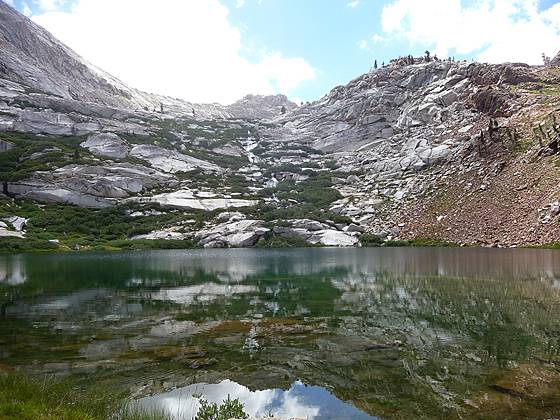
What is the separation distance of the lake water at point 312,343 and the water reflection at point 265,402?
63mm

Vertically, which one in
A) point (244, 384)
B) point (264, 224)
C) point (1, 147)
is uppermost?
point (1, 147)

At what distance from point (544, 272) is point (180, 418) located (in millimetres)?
42584

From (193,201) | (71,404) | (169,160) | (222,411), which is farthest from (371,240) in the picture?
(169,160)

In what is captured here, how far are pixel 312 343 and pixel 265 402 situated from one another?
714 cm

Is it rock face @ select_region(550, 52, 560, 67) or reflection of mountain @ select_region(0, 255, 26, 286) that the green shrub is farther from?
rock face @ select_region(550, 52, 560, 67)

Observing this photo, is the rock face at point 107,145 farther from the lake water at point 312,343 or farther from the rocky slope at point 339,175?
the lake water at point 312,343

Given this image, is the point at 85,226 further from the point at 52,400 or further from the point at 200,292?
the point at 52,400

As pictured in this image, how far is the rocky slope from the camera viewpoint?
100312mm

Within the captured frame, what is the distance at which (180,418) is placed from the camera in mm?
12156

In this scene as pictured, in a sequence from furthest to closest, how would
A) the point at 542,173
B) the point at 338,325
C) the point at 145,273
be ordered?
1. the point at 542,173
2. the point at 145,273
3. the point at 338,325

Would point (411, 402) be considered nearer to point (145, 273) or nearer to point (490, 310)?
point (490, 310)

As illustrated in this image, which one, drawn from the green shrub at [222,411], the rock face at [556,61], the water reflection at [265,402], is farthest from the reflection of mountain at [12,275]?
the rock face at [556,61]

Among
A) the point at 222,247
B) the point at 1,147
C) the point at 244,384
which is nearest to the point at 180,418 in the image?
the point at 244,384

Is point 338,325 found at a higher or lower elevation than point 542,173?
lower
